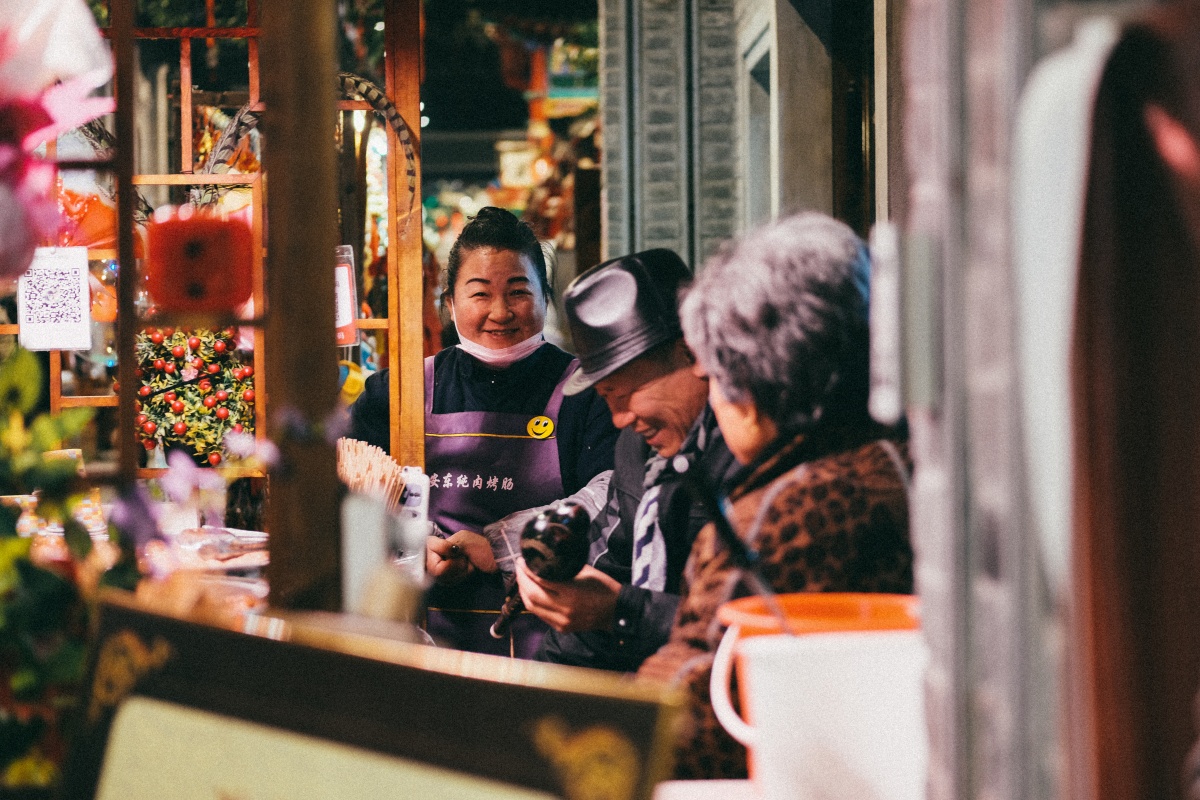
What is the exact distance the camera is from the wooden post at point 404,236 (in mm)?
3039

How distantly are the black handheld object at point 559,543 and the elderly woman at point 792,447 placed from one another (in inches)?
12.0

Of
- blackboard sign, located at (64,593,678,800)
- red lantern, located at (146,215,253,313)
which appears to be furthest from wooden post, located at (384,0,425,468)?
blackboard sign, located at (64,593,678,800)

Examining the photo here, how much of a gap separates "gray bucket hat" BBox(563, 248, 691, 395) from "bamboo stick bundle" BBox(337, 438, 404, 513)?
731 millimetres

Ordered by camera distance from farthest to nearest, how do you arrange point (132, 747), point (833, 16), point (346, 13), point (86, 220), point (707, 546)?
point (346, 13), point (86, 220), point (833, 16), point (707, 546), point (132, 747)

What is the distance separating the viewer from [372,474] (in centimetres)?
259

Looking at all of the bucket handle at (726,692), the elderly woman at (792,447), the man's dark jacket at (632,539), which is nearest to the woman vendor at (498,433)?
the man's dark jacket at (632,539)

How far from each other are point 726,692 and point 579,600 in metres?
0.60

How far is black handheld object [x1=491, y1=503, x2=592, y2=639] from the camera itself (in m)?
2.05

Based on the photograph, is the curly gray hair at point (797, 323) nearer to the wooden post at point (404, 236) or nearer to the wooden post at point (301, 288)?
the wooden post at point (301, 288)

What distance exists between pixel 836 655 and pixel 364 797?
0.56 metres

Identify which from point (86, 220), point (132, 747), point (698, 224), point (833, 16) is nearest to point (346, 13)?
point (698, 224)

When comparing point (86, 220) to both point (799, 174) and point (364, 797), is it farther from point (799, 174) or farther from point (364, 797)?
point (364, 797)

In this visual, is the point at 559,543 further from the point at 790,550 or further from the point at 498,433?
the point at 498,433

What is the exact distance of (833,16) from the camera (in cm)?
289
